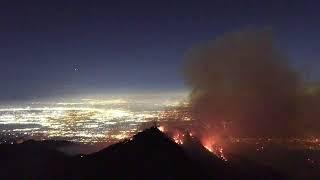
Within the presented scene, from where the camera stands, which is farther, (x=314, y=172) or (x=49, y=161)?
(x=314, y=172)

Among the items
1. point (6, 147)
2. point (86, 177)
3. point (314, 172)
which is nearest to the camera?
point (86, 177)

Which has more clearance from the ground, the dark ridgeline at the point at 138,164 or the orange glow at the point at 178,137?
the orange glow at the point at 178,137

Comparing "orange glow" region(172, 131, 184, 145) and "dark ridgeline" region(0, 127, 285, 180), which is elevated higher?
"orange glow" region(172, 131, 184, 145)

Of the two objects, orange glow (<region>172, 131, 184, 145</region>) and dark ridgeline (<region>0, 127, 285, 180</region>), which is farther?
orange glow (<region>172, 131, 184, 145</region>)

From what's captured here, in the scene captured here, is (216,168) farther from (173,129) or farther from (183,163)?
(173,129)

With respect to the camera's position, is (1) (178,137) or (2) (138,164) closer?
(2) (138,164)

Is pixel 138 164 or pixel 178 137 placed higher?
pixel 178 137

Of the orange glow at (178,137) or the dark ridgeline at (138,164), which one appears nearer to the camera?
the dark ridgeline at (138,164)

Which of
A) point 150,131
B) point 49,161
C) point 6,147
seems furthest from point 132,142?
point 6,147
